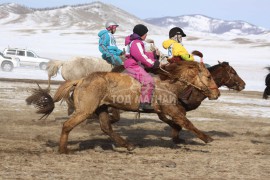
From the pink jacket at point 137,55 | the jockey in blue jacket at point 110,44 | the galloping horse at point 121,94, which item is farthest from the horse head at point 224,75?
the pink jacket at point 137,55

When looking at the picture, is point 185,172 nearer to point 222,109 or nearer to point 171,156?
point 171,156

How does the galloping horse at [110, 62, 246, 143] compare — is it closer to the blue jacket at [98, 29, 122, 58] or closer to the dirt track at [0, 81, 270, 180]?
the dirt track at [0, 81, 270, 180]

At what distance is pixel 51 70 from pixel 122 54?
10.2 feet

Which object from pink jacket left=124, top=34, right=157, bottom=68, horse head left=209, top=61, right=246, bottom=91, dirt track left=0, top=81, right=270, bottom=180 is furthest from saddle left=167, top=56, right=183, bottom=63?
dirt track left=0, top=81, right=270, bottom=180

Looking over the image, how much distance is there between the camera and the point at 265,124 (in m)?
13.7

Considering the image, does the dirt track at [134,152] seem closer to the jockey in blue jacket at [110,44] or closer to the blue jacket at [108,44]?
the jockey in blue jacket at [110,44]

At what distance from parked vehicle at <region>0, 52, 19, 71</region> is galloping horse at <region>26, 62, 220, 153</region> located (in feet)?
92.2

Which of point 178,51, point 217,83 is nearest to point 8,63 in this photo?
point 217,83

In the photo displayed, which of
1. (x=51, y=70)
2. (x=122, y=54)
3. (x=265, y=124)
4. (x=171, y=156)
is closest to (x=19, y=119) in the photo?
(x=51, y=70)

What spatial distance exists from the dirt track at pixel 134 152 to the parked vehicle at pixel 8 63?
22.5m

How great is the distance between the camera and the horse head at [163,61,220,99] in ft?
29.9

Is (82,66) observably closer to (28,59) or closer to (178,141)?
(178,141)

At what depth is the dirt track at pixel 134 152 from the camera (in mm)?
6770

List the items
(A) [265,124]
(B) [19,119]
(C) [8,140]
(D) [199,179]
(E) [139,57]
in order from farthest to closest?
(A) [265,124] < (B) [19,119] < (C) [8,140] < (E) [139,57] < (D) [199,179]
